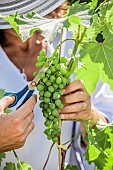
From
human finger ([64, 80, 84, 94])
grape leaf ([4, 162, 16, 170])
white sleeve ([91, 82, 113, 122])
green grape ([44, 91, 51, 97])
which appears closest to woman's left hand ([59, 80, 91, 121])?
human finger ([64, 80, 84, 94])

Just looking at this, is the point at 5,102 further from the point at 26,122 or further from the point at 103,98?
the point at 103,98

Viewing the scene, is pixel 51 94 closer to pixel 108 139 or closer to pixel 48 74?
pixel 48 74

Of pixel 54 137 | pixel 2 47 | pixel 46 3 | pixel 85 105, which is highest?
pixel 2 47

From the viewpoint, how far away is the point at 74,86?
124 cm

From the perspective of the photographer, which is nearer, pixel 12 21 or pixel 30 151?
pixel 12 21

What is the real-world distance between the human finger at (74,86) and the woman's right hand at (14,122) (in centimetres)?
9

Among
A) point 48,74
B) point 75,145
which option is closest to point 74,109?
point 48,74

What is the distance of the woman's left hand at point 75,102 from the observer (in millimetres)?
1234

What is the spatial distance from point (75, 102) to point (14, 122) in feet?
0.56

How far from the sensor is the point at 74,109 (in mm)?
1265

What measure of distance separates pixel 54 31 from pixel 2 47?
757mm

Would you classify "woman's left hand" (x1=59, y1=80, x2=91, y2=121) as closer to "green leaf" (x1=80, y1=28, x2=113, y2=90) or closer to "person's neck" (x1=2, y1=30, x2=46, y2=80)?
"green leaf" (x1=80, y1=28, x2=113, y2=90)

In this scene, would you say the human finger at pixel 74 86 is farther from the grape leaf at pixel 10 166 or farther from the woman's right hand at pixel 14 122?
the grape leaf at pixel 10 166

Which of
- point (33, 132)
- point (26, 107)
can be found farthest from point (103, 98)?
point (26, 107)
